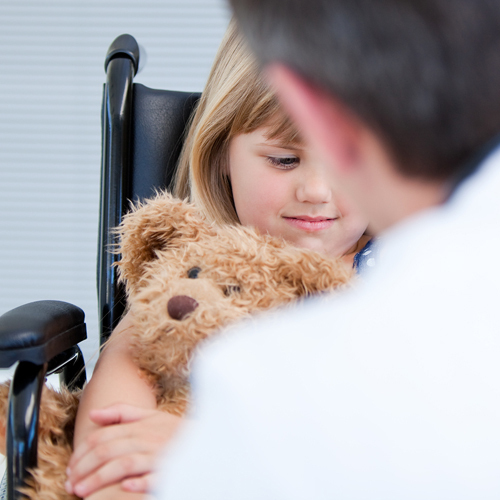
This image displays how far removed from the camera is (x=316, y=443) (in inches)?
11.3

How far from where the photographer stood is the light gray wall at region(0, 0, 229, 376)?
1.76 m

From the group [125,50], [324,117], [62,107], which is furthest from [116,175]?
[62,107]

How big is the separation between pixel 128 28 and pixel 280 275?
5.06ft

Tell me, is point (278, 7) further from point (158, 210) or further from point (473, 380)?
point (158, 210)

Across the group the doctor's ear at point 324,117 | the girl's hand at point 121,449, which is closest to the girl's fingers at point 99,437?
the girl's hand at point 121,449

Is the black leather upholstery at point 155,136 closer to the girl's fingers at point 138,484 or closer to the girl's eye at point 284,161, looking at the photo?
the girl's eye at point 284,161

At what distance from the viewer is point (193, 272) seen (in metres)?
0.55

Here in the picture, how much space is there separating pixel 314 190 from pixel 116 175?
15.3 inches

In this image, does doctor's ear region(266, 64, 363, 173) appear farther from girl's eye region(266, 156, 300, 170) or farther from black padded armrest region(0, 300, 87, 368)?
girl's eye region(266, 156, 300, 170)

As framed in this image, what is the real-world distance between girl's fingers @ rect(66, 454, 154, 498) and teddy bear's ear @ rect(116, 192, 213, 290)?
0.24 meters

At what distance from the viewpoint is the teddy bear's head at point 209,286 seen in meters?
0.48

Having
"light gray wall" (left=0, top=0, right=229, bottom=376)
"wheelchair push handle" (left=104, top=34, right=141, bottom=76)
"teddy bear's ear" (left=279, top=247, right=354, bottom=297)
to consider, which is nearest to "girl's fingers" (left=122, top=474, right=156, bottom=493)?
"teddy bear's ear" (left=279, top=247, right=354, bottom=297)

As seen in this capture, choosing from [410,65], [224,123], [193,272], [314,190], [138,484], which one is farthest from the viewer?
[224,123]

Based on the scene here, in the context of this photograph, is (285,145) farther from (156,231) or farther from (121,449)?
(121,449)
